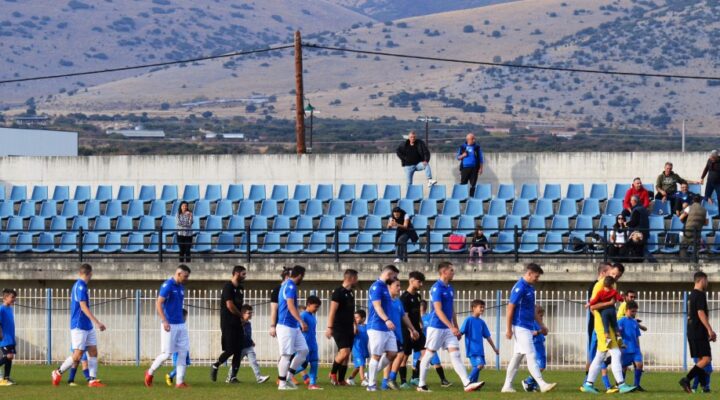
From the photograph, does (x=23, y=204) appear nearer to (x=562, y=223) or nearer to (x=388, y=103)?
(x=562, y=223)

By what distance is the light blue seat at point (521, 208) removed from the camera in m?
30.3

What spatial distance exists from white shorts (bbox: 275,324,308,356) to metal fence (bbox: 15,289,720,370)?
7.05 m

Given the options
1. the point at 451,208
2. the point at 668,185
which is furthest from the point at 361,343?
the point at 668,185

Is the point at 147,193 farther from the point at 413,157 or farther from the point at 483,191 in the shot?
the point at 483,191

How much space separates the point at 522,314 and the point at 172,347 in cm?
442

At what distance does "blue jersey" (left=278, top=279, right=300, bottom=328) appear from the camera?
62.7 feet

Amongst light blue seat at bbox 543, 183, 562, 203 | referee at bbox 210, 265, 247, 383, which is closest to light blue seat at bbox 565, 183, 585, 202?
light blue seat at bbox 543, 183, 562, 203

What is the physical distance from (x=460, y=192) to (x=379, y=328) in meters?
12.9

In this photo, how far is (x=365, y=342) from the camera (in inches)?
835

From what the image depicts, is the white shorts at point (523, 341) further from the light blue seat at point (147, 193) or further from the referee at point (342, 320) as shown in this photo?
the light blue seat at point (147, 193)

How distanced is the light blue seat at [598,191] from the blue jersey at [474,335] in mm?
11020

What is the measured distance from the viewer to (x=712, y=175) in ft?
98.0

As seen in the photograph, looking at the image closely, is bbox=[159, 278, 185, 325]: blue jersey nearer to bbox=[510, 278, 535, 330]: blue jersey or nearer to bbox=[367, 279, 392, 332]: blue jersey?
bbox=[367, 279, 392, 332]: blue jersey

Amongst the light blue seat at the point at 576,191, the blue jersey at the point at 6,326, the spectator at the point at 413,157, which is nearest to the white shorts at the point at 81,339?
the blue jersey at the point at 6,326
